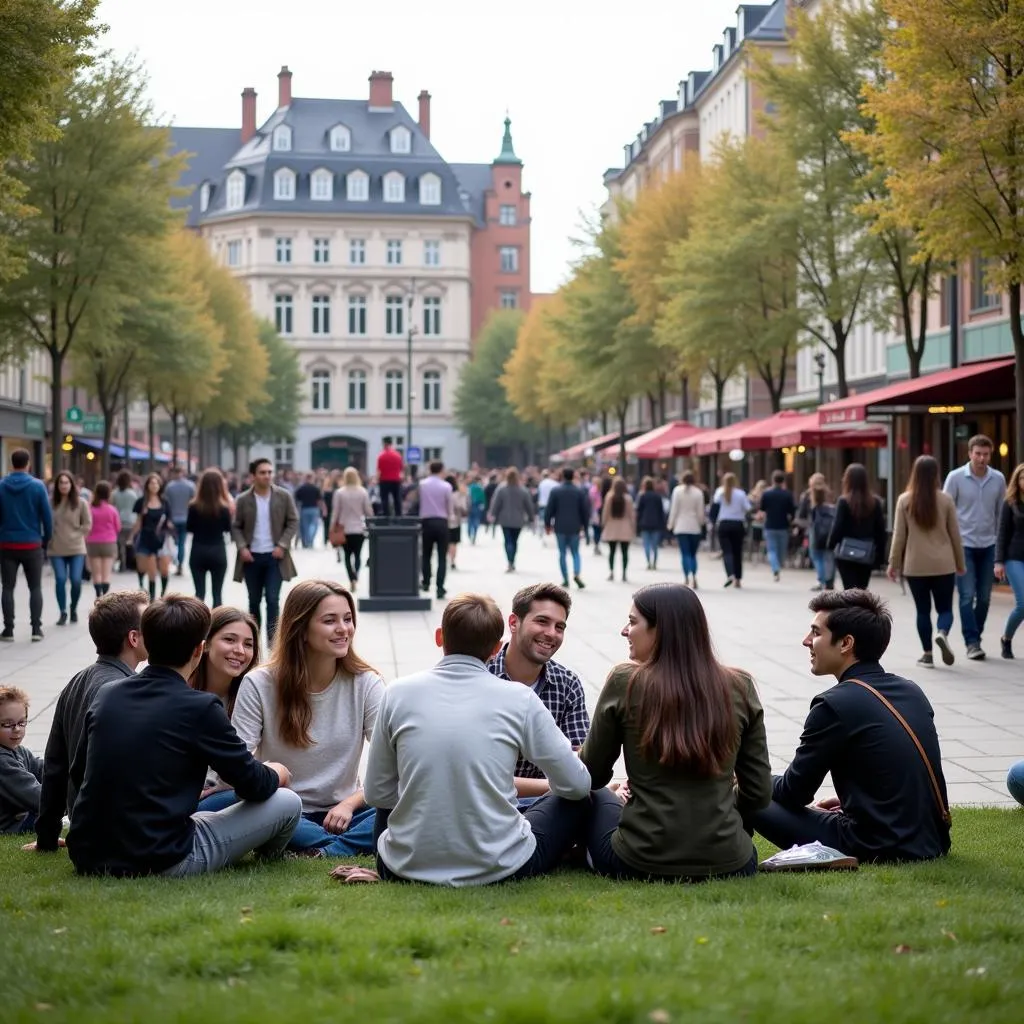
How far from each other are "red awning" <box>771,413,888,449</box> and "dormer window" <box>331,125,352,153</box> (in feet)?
245

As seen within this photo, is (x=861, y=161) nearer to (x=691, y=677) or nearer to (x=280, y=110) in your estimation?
(x=691, y=677)

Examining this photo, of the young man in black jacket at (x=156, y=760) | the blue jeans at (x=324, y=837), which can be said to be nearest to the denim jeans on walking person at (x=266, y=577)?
the blue jeans at (x=324, y=837)

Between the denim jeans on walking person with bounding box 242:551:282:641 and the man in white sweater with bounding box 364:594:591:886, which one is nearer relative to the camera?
the man in white sweater with bounding box 364:594:591:886

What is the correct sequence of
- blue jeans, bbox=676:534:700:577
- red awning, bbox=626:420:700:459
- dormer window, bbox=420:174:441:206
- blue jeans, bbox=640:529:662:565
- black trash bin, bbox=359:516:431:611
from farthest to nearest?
dormer window, bbox=420:174:441:206 < red awning, bbox=626:420:700:459 < blue jeans, bbox=640:529:662:565 < blue jeans, bbox=676:534:700:577 < black trash bin, bbox=359:516:431:611

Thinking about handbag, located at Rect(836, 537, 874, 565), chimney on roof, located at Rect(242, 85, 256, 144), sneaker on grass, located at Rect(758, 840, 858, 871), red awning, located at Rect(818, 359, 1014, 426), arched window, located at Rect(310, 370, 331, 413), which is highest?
chimney on roof, located at Rect(242, 85, 256, 144)

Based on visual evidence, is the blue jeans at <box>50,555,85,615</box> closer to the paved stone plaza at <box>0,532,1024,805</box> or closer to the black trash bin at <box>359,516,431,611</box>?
the paved stone plaza at <box>0,532,1024,805</box>

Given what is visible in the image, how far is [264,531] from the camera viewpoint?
15492 millimetres

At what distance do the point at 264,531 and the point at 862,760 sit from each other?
1015 centimetres

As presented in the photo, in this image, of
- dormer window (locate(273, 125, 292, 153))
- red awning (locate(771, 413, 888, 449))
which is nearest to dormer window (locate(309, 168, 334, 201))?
dormer window (locate(273, 125, 292, 153))

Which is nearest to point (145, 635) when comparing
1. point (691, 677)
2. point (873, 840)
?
point (691, 677)

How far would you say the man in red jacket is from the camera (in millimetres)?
25500

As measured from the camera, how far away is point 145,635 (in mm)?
5676

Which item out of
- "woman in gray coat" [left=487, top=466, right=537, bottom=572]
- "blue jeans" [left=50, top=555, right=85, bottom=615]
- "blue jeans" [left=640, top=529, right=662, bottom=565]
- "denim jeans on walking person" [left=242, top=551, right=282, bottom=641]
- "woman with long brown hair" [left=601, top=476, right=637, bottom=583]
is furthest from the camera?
"blue jeans" [left=640, top=529, right=662, bottom=565]

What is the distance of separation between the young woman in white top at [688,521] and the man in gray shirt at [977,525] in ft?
32.5
